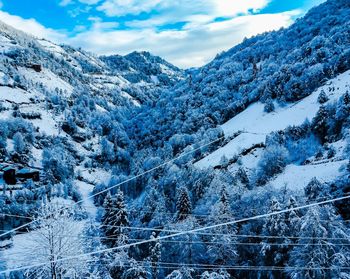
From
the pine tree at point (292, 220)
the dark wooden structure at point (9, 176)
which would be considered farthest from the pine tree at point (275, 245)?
the dark wooden structure at point (9, 176)

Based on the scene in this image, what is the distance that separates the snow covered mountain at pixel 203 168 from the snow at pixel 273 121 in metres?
0.45

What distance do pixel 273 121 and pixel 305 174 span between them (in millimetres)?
30297

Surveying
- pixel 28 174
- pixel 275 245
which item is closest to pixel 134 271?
pixel 275 245

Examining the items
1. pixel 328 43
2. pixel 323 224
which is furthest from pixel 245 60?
pixel 323 224

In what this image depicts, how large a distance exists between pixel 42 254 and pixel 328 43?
108234mm

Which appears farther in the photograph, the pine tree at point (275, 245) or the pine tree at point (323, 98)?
the pine tree at point (323, 98)

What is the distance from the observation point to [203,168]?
241 feet

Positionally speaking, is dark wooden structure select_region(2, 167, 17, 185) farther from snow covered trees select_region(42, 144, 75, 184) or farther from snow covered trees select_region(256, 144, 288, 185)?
snow covered trees select_region(256, 144, 288, 185)

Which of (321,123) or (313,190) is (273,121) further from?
(313,190)

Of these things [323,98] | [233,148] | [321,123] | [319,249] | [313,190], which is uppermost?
[323,98]

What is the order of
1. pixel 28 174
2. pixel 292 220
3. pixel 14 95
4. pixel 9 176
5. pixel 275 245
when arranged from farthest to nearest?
pixel 14 95, pixel 28 174, pixel 9 176, pixel 275 245, pixel 292 220

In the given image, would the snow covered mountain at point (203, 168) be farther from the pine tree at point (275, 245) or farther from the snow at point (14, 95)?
the snow at point (14, 95)

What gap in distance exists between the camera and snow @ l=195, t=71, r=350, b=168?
248 ft

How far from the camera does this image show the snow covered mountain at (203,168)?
3506 centimetres
